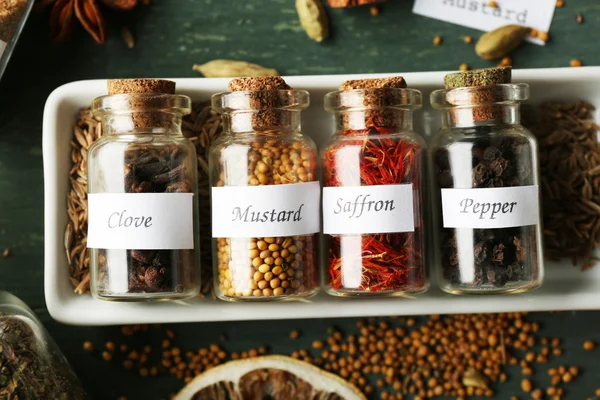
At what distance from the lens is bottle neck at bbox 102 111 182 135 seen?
110 centimetres

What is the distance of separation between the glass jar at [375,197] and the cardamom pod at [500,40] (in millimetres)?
297

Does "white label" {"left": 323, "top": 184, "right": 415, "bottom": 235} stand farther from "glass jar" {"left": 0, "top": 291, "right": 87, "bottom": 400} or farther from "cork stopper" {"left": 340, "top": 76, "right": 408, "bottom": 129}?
"glass jar" {"left": 0, "top": 291, "right": 87, "bottom": 400}

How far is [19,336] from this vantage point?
43.5 inches

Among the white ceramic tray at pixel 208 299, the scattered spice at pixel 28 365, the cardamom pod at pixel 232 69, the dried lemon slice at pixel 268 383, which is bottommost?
the dried lemon slice at pixel 268 383

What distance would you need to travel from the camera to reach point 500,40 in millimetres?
1307

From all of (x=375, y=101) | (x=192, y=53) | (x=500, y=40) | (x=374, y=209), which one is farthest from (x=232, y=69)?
(x=500, y=40)

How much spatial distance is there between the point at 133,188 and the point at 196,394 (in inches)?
20.5

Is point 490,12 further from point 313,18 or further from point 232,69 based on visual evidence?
point 232,69

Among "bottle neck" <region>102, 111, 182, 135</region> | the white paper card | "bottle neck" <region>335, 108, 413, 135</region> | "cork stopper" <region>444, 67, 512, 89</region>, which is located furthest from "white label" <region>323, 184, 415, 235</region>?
the white paper card

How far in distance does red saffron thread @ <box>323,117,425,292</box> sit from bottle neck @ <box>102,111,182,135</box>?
0.32 metres

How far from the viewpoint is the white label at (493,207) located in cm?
107

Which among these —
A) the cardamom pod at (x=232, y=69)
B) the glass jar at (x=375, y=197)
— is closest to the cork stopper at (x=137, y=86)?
the cardamom pod at (x=232, y=69)

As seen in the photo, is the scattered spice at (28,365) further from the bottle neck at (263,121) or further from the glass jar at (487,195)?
the glass jar at (487,195)

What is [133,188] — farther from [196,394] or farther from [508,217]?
[508,217]
